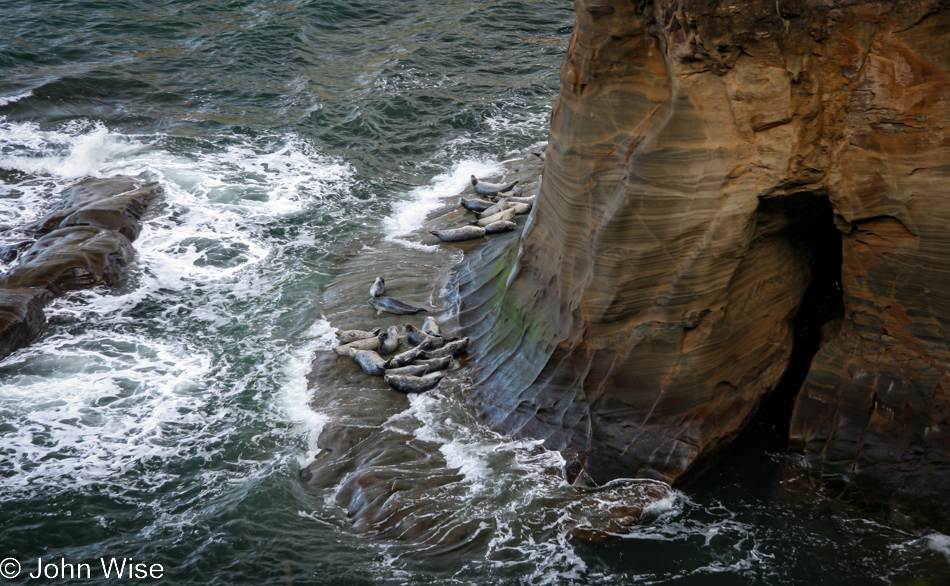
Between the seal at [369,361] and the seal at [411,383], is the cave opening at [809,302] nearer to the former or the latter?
the seal at [411,383]

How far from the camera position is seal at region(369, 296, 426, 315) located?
8.90 meters

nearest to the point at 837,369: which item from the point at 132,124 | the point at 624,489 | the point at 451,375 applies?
the point at 624,489

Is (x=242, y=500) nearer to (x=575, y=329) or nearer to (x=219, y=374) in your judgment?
(x=219, y=374)

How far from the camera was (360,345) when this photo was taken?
8.12 metres

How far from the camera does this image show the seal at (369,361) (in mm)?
7781

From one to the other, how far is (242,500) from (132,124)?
34.1 ft

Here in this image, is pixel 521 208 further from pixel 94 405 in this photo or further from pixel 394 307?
pixel 94 405

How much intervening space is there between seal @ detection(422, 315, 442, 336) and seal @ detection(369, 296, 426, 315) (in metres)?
0.38

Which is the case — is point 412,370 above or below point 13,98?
below

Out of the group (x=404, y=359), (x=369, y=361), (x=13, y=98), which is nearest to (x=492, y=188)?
(x=404, y=359)

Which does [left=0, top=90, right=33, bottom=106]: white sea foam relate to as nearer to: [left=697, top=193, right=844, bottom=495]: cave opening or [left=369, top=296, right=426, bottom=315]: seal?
[left=369, top=296, right=426, bottom=315]: seal

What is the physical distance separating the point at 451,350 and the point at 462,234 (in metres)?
2.70

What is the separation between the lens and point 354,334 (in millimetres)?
8375

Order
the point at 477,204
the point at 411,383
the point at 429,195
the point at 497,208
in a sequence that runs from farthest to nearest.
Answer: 1. the point at 429,195
2. the point at 477,204
3. the point at 497,208
4. the point at 411,383
